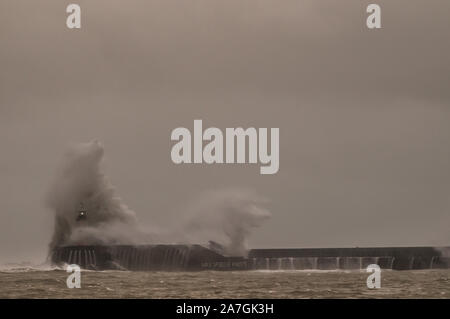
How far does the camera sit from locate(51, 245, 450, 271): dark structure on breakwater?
107250 millimetres

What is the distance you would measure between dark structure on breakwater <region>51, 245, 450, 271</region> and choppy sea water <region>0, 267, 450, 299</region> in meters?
1.90

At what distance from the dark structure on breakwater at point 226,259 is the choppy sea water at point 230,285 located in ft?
6.22

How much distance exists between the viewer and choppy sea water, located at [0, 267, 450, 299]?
3155 inches

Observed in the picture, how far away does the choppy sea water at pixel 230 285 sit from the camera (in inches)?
3155

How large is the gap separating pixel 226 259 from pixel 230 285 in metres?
21.6

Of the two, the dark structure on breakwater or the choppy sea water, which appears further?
the dark structure on breakwater

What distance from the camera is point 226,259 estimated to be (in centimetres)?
10994

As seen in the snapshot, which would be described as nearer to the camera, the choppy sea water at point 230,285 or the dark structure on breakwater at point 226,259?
the choppy sea water at point 230,285
